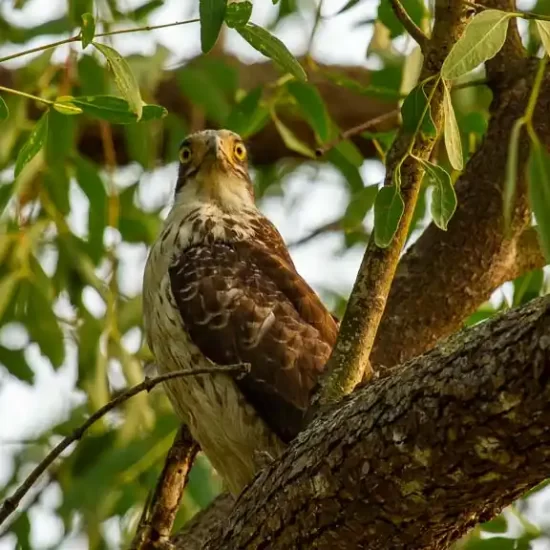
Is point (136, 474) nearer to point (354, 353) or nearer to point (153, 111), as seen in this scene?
point (354, 353)

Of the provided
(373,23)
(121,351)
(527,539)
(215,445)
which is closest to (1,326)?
(121,351)

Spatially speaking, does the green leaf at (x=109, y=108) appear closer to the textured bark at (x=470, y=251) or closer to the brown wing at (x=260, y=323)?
the brown wing at (x=260, y=323)

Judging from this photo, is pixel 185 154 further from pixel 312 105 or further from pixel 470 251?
pixel 470 251

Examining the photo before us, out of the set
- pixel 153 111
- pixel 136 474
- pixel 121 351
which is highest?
pixel 121 351

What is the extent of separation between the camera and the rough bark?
6.64ft

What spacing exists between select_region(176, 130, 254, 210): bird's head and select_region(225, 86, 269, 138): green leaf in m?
0.41

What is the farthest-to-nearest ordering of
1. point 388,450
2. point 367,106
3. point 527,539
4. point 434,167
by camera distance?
1. point 367,106
2. point 527,539
3. point 434,167
4. point 388,450

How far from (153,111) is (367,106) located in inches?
149

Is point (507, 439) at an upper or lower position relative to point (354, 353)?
lower

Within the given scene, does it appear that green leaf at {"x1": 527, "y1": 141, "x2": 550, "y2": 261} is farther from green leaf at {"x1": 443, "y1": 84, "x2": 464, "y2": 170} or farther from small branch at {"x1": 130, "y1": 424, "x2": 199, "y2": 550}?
small branch at {"x1": 130, "y1": 424, "x2": 199, "y2": 550}

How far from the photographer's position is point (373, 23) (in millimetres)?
3936

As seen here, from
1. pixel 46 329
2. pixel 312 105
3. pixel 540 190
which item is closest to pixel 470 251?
pixel 312 105

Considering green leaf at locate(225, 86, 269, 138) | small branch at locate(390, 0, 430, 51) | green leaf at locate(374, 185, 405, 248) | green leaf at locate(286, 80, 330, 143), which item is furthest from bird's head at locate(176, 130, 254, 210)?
green leaf at locate(374, 185, 405, 248)

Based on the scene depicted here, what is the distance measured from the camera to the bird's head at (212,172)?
14.2 feet
